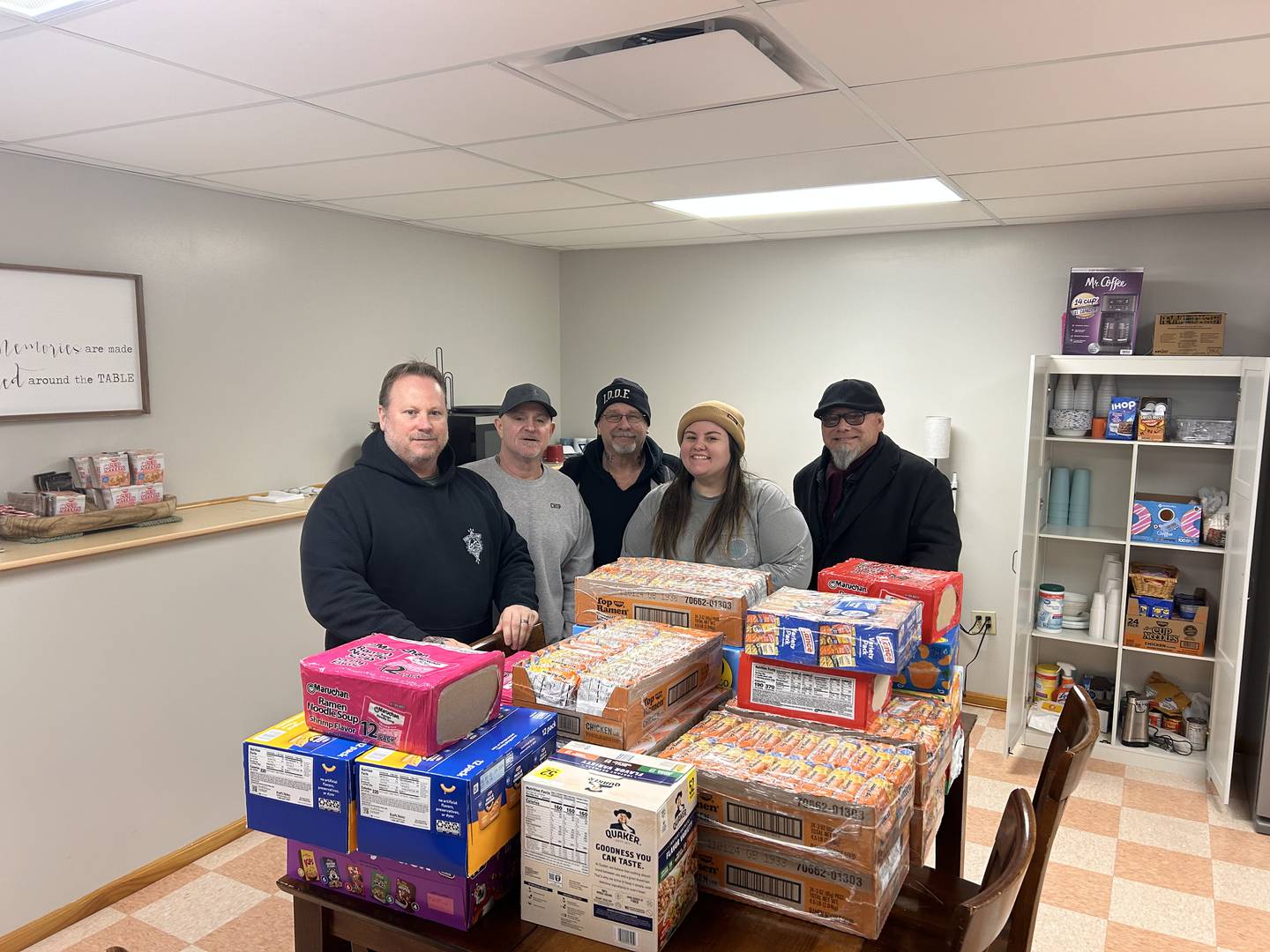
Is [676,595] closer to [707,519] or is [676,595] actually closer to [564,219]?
[707,519]

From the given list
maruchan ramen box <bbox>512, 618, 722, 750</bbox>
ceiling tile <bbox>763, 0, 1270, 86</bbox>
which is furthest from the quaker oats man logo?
ceiling tile <bbox>763, 0, 1270, 86</bbox>

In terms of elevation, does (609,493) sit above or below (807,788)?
above

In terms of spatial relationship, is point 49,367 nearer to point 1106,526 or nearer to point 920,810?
point 920,810

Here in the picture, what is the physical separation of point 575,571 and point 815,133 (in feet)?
5.00

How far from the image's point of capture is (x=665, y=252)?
4.89 meters

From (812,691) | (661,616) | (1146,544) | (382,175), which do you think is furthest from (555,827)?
(1146,544)

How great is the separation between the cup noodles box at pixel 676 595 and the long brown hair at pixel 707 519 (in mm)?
503

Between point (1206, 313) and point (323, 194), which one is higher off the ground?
point (323, 194)

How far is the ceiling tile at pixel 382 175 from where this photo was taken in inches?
106

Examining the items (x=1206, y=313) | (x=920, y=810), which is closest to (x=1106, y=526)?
(x=1206, y=313)

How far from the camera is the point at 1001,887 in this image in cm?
105

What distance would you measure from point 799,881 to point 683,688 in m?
0.40

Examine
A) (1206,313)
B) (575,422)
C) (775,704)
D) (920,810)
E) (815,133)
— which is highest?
(815,133)

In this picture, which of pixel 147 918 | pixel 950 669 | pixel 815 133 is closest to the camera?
pixel 950 669
